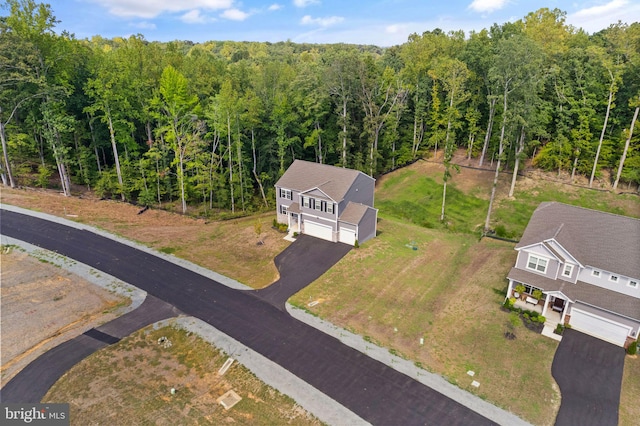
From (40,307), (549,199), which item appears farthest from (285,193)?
(549,199)

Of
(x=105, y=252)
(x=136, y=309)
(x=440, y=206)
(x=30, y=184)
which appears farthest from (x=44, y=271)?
(x=440, y=206)

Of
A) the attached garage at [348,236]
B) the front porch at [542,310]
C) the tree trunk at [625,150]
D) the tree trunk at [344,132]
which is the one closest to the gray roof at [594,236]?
the front porch at [542,310]

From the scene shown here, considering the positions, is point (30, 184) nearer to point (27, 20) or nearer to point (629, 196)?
point (27, 20)

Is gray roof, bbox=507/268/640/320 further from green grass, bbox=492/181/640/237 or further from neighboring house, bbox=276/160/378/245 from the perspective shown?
green grass, bbox=492/181/640/237

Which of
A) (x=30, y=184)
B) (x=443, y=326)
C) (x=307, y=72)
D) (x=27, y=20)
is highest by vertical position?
(x=27, y=20)

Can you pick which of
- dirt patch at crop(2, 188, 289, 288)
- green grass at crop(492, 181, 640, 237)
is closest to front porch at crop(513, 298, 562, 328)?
green grass at crop(492, 181, 640, 237)

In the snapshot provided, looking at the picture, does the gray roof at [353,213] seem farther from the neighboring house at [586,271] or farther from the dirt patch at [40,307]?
the dirt patch at [40,307]

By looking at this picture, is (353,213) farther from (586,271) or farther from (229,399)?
(229,399)
